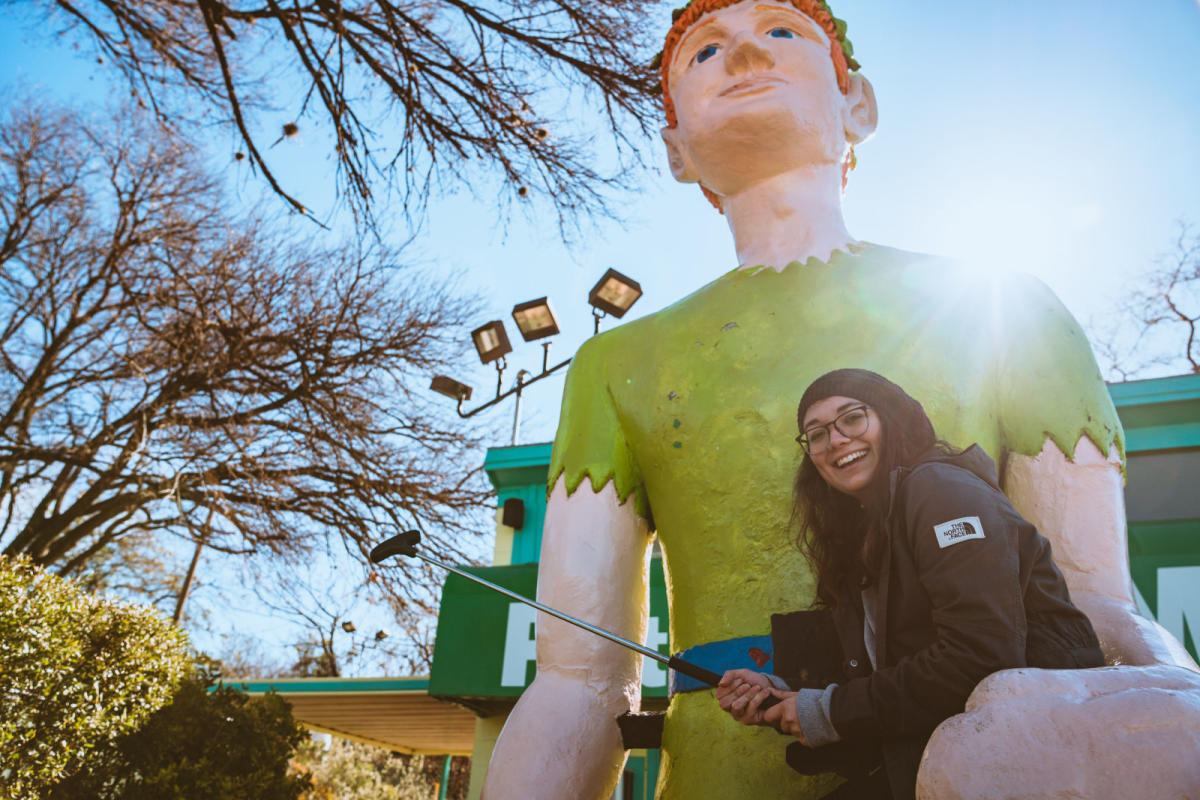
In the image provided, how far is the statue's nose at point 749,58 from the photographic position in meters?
2.26

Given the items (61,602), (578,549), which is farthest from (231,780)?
(578,549)

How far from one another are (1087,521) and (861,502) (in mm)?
501

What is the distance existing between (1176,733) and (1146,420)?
801 centimetres

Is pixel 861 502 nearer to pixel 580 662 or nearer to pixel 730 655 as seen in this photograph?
pixel 730 655

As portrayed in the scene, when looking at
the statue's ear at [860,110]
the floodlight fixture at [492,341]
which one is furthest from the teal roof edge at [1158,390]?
the statue's ear at [860,110]

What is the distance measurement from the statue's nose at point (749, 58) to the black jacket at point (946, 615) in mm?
1301

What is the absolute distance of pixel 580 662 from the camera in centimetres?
183

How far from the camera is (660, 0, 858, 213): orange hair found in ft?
8.10

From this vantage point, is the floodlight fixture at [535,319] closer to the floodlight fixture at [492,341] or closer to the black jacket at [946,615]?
the floodlight fixture at [492,341]

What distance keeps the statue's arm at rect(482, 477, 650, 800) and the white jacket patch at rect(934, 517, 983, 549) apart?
0.83m

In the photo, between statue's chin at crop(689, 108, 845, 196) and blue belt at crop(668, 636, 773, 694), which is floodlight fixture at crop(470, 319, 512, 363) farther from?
blue belt at crop(668, 636, 773, 694)

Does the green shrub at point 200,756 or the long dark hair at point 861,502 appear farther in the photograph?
the green shrub at point 200,756

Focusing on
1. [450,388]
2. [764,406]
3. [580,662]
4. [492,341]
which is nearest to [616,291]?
[492,341]

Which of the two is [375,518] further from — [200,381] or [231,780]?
[231,780]
